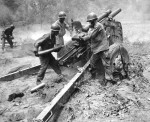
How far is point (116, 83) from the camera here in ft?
17.8

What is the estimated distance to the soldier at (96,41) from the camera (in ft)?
16.5

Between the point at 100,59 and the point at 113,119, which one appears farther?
the point at 100,59

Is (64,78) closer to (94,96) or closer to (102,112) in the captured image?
(94,96)

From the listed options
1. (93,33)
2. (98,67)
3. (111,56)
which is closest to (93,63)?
(98,67)

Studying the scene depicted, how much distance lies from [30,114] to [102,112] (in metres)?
1.43

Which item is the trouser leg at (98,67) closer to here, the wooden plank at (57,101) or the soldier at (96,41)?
the soldier at (96,41)

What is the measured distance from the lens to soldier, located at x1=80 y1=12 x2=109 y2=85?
504cm

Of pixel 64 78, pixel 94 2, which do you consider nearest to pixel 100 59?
pixel 64 78

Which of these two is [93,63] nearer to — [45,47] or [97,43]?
[97,43]

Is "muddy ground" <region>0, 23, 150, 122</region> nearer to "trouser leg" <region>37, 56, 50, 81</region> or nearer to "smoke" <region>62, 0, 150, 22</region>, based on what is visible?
"trouser leg" <region>37, 56, 50, 81</region>

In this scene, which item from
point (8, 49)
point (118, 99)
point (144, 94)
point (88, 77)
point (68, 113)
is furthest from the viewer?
point (8, 49)

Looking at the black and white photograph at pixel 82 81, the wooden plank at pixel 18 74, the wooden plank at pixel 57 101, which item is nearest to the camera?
the wooden plank at pixel 57 101

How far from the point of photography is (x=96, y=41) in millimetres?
5234

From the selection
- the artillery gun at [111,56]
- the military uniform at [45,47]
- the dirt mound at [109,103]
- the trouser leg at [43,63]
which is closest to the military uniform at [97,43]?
the artillery gun at [111,56]
